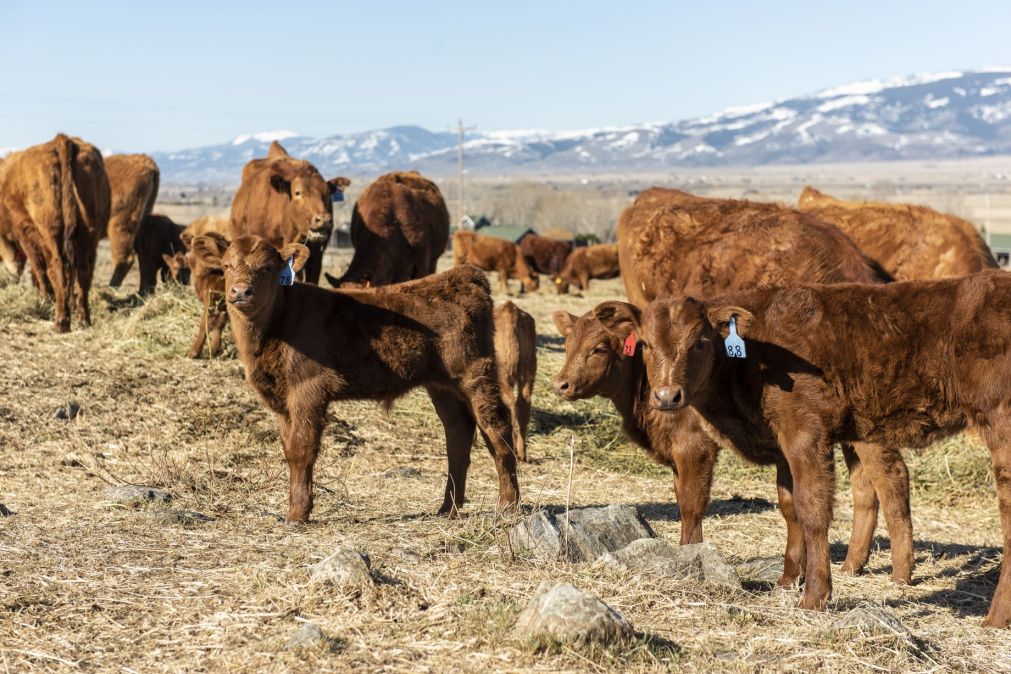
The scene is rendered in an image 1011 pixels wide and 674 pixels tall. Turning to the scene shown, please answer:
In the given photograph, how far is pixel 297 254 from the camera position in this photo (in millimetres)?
8305

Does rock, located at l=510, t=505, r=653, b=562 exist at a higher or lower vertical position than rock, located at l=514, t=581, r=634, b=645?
lower

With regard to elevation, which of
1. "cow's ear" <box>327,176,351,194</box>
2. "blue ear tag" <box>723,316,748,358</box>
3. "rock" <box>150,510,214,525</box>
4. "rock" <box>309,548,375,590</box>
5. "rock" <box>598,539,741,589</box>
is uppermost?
"cow's ear" <box>327,176,351,194</box>

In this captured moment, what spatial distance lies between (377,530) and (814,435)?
8.72 ft

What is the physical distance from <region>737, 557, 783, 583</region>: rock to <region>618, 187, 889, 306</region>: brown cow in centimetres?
295

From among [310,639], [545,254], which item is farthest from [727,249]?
[545,254]

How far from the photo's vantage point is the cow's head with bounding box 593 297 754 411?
21.6 feet

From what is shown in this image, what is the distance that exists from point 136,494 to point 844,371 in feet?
14.9

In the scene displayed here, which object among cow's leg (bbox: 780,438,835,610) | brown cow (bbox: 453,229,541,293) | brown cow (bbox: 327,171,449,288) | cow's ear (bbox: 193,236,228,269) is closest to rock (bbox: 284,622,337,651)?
cow's leg (bbox: 780,438,835,610)

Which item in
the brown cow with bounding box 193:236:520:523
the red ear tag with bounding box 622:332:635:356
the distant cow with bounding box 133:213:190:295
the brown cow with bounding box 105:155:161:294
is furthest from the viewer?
the distant cow with bounding box 133:213:190:295

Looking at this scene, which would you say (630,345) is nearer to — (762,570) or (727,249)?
(762,570)

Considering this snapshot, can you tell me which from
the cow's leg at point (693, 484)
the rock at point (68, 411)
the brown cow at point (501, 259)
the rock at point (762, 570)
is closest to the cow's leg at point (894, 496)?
the rock at point (762, 570)

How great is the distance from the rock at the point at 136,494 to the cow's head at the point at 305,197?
19.0ft

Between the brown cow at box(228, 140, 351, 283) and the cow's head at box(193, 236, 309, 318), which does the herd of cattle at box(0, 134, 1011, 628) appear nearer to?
the cow's head at box(193, 236, 309, 318)

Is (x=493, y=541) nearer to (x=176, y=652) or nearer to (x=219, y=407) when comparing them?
(x=176, y=652)
